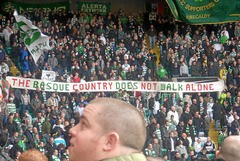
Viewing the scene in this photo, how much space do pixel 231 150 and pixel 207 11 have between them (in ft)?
68.7

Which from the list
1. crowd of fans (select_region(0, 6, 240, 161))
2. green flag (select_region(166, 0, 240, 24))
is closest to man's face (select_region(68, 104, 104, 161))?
crowd of fans (select_region(0, 6, 240, 161))

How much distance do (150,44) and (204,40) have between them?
2.01 meters

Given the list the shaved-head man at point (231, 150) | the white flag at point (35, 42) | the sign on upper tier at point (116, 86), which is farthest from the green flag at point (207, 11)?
the shaved-head man at point (231, 150)

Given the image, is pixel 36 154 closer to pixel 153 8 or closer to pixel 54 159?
pixel 54 159

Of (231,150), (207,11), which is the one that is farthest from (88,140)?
(207,11)

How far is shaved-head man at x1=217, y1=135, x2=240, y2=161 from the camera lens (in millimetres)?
3219

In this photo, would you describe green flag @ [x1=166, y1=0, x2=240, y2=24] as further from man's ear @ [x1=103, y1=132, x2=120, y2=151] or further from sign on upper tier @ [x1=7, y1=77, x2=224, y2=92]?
man's ear @ [x1=103, y1=132, x2=120, y2=151]

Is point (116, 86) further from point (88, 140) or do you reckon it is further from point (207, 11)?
point (88, 140)

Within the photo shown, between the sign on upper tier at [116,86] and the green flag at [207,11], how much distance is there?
291 cm

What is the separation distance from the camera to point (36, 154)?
12.1 feet

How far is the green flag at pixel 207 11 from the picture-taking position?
77.3 ft

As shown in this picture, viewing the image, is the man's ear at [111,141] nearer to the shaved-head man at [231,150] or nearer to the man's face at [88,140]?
the man's face at [88,140]

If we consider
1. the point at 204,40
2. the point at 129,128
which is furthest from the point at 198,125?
the point at 129,128

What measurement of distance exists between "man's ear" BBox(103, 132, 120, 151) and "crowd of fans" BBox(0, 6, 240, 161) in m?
14.1
